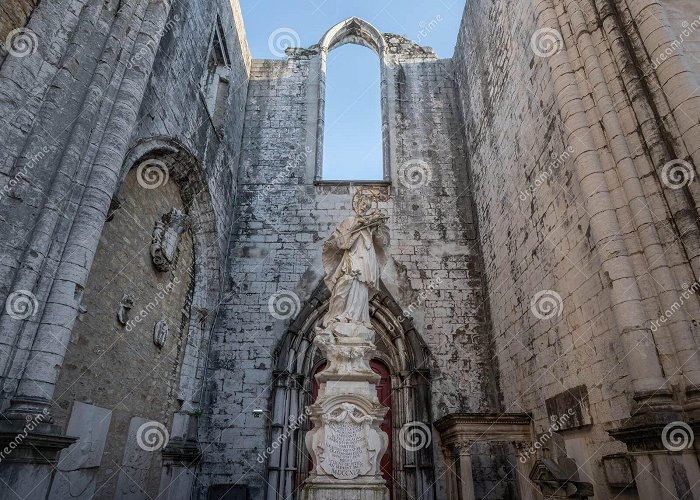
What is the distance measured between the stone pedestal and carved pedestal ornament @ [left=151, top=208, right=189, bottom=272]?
365 centimetres

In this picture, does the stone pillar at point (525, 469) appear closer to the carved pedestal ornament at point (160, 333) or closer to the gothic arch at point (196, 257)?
the gothic arch at point (196, 257)

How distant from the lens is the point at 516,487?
730 centimetres

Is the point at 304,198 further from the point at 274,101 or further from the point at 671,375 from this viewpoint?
the point at 671,375

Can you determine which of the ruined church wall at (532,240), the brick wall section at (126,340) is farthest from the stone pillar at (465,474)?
the brick wall section at (126,340)

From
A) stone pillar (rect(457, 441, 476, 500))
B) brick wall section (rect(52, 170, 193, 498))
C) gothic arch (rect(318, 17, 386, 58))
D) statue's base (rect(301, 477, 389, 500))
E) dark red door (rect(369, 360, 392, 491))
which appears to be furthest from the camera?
gothic arch (rect(318, 17, 386, 58))

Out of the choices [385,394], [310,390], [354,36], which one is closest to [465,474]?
[385,394]

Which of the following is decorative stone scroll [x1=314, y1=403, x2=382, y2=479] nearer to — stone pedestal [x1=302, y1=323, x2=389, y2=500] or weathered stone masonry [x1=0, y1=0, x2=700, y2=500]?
stone pedestal [x1=302, y1=323, x2=389, y2=500]

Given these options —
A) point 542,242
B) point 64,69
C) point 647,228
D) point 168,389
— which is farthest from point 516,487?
point 64,69

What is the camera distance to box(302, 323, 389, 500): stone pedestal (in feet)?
12.0

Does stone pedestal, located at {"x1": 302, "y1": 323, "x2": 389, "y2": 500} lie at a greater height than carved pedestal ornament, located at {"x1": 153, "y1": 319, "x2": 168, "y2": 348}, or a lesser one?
lesser

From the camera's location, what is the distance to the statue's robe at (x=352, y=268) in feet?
14.8

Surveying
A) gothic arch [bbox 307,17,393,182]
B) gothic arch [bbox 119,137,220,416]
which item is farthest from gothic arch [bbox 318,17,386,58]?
gothic arch [bbox 119,137,220,416]

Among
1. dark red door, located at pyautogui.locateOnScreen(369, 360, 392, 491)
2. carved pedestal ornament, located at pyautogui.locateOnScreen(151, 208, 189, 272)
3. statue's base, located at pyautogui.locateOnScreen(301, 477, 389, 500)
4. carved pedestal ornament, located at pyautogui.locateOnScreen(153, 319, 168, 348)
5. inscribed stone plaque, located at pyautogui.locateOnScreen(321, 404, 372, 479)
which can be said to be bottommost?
statue's base, located at pyautogui.locateOnScreen(301, 477, 389, 500)

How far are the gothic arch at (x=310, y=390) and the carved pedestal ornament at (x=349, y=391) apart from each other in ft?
12.7
